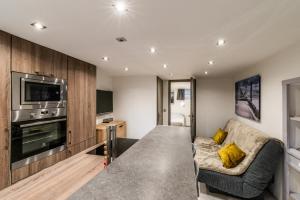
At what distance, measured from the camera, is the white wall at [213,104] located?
5293 mm

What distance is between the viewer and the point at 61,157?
2834mm

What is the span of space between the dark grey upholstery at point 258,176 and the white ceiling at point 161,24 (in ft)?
4.71

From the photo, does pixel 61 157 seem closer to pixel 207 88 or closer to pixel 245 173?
pixel 245 173

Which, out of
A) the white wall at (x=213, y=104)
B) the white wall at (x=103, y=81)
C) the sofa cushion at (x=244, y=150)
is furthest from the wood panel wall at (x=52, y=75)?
the white wall at (x=213, y=104)

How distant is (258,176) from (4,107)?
3369 millimetres

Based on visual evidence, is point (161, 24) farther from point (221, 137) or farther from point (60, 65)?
point (221, 137)

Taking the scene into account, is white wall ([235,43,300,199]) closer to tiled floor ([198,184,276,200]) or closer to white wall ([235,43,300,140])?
white wall ([235,43,300,140])

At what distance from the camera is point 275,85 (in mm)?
2545

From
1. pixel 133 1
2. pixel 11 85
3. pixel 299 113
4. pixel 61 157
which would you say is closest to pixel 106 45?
pixel 133 1

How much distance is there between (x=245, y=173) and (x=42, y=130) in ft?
10.2

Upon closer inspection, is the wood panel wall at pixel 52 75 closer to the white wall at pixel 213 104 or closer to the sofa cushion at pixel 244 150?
the sofa cushion at pixel 244 150

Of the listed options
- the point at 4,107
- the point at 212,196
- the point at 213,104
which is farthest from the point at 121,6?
the point at 213,104

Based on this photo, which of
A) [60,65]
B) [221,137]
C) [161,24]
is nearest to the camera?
[161,24]

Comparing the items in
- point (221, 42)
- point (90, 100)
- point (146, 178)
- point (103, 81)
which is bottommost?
point (146, 178)
